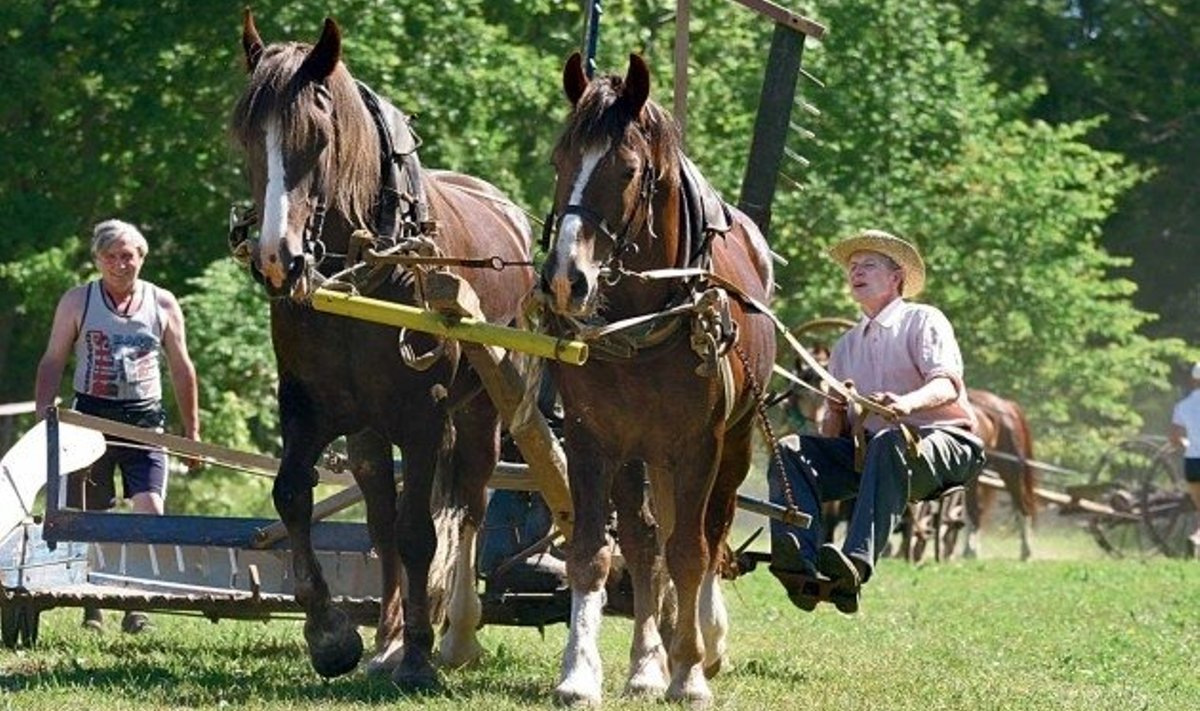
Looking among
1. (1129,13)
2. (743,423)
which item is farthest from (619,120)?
(1129,13)

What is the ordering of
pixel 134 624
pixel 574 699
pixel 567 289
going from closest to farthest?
1. pixel 567 289
2. pixel 574 699
3. pixel 134 624

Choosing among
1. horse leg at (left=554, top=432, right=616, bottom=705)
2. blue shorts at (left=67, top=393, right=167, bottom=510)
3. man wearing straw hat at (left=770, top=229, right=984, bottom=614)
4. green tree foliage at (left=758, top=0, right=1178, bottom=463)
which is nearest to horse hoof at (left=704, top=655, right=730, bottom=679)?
man wearing straw hat at (left=770, top=229, right=984, bottom=614)

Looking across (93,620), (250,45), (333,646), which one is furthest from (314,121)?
(93,620)

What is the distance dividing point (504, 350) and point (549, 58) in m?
15.1

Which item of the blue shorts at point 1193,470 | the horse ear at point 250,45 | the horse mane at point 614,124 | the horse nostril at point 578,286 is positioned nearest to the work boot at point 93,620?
the horse ear at point 250,45

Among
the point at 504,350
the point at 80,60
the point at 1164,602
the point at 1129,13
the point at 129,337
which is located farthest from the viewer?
the point at 1129,13

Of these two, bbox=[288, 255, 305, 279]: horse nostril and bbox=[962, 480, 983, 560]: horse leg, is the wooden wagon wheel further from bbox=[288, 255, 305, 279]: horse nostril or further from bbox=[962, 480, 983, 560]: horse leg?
bbox=[288, 255, 305, 279]: horse nostril

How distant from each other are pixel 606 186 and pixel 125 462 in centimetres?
394

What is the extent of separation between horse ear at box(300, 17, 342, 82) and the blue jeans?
93.5 inches

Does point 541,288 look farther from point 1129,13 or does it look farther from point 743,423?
point 1129,13

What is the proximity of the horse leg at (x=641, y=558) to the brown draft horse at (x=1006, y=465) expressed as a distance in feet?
53.7

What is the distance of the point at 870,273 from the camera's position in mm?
9977

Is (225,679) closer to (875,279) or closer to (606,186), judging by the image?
(606,186)

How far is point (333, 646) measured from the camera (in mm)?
8781
